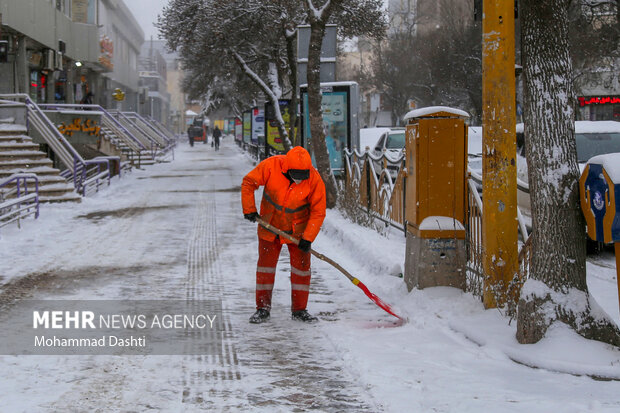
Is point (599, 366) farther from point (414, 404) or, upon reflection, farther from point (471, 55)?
point (471, 55)

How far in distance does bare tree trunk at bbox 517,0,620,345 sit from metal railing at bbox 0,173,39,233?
28.8ft

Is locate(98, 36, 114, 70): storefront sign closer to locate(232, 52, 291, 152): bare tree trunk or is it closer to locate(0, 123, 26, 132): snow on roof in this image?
locate(232, 52, 291, 152): bare tree trunk

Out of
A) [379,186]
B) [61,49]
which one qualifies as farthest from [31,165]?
[61,49]

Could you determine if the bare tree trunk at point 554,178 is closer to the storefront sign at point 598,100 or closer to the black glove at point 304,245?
the black glove at point 304,245

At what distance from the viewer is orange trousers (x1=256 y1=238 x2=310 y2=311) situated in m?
7.14

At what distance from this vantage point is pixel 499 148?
6492mm

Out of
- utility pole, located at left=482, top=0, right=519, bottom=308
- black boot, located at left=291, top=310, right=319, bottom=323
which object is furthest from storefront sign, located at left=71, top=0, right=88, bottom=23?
utility pole, located at left=482, top=0, right=519, bottom=308

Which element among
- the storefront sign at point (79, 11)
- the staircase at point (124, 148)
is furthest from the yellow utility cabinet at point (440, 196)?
the storefront sign at point (79, 11)

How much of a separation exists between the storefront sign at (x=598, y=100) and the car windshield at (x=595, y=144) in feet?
91.7

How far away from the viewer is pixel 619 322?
263 inches

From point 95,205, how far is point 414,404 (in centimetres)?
1389

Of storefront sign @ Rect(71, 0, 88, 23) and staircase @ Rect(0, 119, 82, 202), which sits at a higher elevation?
storefront sign @ Rect(71, 0, 88, 23)

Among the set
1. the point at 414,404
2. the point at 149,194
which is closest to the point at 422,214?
the point at 414,404

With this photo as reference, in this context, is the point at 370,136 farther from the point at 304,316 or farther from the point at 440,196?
the point at 304,316
